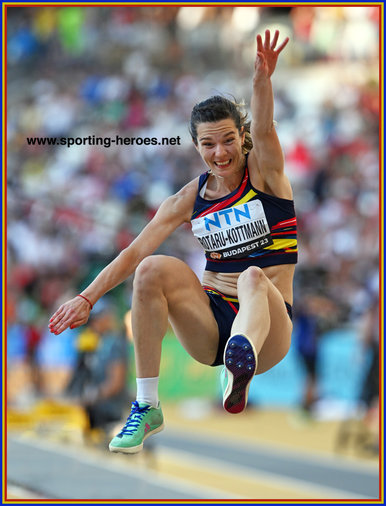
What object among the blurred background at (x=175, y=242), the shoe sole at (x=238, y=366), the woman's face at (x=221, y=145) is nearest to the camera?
the shoe sole at (x=238, y=366)

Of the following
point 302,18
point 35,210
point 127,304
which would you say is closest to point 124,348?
point 127,304

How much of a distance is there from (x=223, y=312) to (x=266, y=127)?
101 cm

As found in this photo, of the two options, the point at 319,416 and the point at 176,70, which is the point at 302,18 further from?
the point at 319,416

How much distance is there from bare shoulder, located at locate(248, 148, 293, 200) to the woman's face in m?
0.08

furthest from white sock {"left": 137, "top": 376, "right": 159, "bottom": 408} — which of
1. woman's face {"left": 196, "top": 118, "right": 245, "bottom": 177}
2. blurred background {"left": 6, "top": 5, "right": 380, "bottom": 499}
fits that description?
blurred background {"left": 6, "top": 5, "right": 380, "bottom": 499}

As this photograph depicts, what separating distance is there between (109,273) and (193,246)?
7133mm

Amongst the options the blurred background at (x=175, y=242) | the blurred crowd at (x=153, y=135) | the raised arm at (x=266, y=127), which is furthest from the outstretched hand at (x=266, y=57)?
the blurred crowd at (x=153, y=135)

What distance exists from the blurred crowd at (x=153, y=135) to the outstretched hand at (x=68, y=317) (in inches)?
176

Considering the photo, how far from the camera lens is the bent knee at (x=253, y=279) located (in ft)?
13.4

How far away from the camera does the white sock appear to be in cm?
440

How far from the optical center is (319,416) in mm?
12102

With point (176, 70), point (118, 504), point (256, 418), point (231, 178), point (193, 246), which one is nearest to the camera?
point (231, 178)

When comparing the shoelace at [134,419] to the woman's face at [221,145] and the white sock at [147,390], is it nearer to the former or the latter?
the white sock at [147,390]

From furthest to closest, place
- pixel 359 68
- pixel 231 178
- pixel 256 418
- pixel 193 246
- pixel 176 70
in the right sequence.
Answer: pixel 176 70 → pixel 359 68 → pixel 256 418 → pixel 193 246 → pixel 231 178
